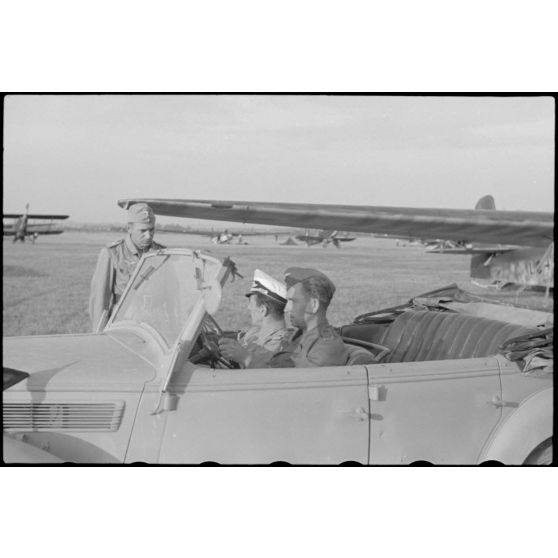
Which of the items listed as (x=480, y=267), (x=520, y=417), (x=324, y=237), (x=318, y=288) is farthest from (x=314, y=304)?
(x=480, y=267)

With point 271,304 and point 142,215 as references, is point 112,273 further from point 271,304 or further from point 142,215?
point 271,304

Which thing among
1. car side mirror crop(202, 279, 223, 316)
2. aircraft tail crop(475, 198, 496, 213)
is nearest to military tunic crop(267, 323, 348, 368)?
car side mirror crop(202, 279, 223, 316)

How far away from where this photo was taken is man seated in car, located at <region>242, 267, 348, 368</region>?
12.7 feet

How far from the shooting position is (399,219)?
4004 mm

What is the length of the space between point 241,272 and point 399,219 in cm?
1270

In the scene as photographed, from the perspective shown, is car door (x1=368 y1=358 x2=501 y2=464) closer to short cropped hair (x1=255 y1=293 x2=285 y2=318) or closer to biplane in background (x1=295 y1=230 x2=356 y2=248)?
short cropped hair (x1=255 y1=293 x2=285 y2=318)

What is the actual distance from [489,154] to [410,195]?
1.82m

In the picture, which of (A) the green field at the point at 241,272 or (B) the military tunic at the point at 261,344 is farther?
(A) the green field at the point at 241,272

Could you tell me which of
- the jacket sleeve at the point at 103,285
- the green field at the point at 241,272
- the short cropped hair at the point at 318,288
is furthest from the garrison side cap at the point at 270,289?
the green field at the point at 241,272

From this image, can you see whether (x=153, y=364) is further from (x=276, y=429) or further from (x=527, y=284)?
(x=527, y=284)

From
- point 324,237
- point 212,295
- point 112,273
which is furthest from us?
point 324,237

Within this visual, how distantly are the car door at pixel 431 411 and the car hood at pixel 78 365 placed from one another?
1165mm

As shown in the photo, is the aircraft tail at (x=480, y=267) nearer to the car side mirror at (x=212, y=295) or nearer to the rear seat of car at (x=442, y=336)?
the rear seat of car at (x=442, y=336)

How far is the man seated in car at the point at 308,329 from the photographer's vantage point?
3.86 meters
